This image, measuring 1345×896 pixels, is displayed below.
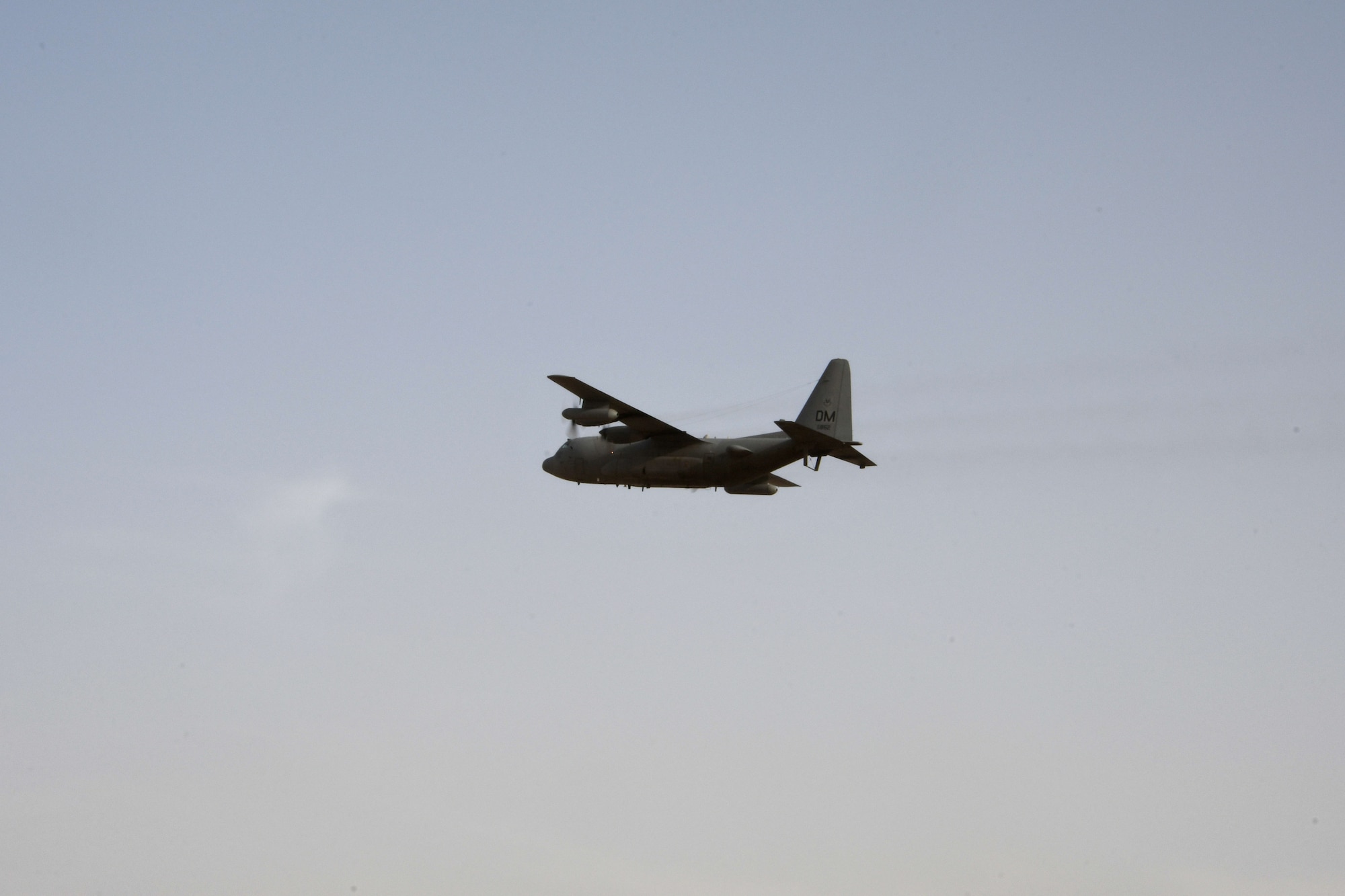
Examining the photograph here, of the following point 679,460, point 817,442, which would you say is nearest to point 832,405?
point 817,442

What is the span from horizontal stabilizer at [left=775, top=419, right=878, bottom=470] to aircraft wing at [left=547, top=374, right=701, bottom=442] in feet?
12.9

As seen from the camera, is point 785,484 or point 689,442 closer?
point 689,442

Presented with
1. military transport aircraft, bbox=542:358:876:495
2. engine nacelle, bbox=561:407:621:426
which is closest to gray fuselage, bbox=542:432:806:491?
military transport aircraft, bbox=542:358:876:495

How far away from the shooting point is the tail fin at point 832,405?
5044 cm

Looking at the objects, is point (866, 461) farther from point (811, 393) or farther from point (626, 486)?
point (626, 486)

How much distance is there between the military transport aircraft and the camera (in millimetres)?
48719

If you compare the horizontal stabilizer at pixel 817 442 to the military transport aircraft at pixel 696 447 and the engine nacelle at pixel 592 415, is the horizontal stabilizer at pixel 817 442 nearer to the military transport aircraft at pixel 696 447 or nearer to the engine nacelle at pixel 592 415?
the military transport aircraft at pixel 696 447

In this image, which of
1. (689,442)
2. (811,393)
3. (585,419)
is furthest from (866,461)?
(585,419)

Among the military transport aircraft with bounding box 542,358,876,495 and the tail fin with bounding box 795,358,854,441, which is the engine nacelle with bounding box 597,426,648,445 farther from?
the tail fin with bounding box 795,358,854,441

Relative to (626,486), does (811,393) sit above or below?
above

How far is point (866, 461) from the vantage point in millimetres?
52094

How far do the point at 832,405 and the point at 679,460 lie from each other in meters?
5.60

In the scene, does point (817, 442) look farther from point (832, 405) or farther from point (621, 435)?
point (621, 435)

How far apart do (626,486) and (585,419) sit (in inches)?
131
